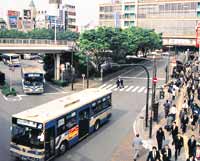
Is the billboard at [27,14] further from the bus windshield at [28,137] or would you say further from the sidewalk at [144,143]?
the bus windshield at [28,137]

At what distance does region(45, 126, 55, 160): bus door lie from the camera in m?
17.4

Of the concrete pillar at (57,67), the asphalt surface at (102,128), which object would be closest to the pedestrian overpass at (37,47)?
the concrete pillar at (57,67)

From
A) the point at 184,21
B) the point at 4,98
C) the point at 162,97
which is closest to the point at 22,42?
the point at 4,98

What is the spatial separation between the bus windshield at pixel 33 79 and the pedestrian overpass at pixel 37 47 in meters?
6.11

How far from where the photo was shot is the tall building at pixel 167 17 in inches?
4309

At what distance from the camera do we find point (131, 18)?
125 metres

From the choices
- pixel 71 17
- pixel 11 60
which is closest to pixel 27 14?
pixel 71 17

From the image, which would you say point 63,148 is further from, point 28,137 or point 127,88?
point 127,88

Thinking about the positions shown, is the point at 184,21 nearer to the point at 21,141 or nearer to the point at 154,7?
the point at 154,7

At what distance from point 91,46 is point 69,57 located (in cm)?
541

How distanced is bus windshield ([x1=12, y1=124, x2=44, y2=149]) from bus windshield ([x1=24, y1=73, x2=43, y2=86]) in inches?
805

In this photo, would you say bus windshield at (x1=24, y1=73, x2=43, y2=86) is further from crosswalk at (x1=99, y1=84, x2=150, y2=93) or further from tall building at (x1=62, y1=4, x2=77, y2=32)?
tall building at (x1=62, y1=4, x2=77, y2=32)

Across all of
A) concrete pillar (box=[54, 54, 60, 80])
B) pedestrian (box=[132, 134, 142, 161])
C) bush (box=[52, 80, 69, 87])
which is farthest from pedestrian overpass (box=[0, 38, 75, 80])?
pedestrian (box=[132, 134, 142, 161])

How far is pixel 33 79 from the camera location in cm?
3809
